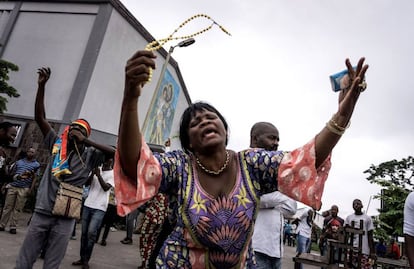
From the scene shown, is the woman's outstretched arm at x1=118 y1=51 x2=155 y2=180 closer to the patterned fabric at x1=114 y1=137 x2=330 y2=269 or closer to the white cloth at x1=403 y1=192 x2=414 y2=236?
the patterned fabric at x1=114 y1=137 x2=330 y2=269

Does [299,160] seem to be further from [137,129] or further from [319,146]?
[137,129]

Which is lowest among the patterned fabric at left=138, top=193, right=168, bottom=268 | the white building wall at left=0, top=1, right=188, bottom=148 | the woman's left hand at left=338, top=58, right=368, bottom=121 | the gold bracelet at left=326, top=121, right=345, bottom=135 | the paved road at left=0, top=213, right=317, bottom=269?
the paved road at left=0, top=213, right=317, bottom=269

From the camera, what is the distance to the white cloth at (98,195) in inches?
198

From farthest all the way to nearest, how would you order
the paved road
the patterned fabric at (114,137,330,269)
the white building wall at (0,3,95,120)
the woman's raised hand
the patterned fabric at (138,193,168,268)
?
the white building wall at (0,3,95,120) → the patterned fabric at (138,193,168,268) → the paved road → the patterned fabric at (114,137,330,269) → the woman's raised hand

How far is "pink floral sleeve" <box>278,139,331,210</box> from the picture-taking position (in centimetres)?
140

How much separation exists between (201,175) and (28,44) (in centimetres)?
1348

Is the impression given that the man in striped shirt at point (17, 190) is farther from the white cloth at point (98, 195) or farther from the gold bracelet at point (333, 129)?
the gold bracelet at point (333, 129)

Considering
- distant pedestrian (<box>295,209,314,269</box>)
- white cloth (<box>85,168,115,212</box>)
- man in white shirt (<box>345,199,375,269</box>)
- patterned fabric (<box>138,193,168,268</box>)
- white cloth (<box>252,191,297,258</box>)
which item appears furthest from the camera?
distant pedestrian (<box>295,209,314,269</box>)

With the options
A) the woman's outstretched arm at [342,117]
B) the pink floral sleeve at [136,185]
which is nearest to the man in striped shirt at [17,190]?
the pink floral sleeve at [136,185]

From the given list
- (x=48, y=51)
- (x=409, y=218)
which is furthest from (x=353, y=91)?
(x=48, y=51)

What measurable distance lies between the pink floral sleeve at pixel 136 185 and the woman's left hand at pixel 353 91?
0.86 metres

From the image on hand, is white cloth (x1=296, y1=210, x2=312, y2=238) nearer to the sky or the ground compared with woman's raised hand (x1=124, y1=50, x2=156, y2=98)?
nearer to the ground

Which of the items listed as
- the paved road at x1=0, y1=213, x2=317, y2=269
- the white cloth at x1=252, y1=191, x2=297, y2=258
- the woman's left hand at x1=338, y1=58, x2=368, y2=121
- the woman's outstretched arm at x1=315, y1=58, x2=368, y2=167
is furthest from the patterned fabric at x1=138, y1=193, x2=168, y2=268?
the woman's left hand at x1=338, y1=58, x2=368, y2=121

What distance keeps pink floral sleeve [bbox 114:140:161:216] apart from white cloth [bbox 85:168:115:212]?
385 cm
